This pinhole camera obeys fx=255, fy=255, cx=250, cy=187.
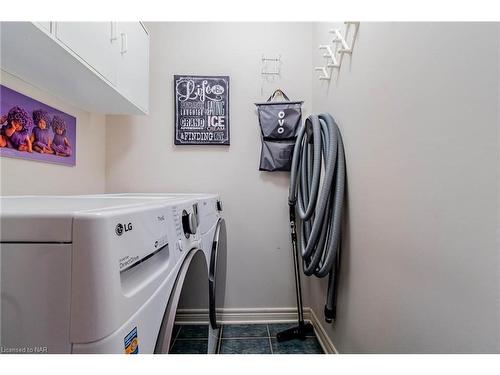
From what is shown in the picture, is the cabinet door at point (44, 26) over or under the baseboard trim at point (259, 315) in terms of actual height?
over

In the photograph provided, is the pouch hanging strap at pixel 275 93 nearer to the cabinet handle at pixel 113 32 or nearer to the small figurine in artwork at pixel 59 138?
the cabinet handle at pixel 113 32

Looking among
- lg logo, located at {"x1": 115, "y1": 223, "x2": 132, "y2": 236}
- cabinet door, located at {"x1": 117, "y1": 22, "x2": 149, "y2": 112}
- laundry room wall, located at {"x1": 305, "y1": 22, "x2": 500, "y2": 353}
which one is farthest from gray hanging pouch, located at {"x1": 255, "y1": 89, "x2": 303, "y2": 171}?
lg logo, located at {"x1": 115, "y1": 223, "x2": 132, "y2": 236}

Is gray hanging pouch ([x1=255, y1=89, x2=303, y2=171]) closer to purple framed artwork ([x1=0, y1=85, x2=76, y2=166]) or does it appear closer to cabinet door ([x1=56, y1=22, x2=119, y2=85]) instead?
cabinet door ([x1=56, y1=22, x2=119, y2=85])

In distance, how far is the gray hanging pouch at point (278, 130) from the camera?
6.38 feet

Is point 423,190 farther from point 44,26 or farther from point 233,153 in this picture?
point 233,153

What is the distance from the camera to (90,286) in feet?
1.12

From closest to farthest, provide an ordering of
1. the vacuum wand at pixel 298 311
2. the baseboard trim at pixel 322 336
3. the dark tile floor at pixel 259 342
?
the baseboard trim at pixel 322 336 → the dark tile floor at pixel 259 342 → the vacuum wand at pixel 298 311

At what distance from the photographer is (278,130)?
1.94 meters

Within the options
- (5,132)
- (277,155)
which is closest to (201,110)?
(277,155)

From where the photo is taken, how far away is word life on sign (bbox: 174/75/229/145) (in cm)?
197

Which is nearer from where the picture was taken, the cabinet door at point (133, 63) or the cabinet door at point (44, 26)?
the cabinet door at point (44, 26)

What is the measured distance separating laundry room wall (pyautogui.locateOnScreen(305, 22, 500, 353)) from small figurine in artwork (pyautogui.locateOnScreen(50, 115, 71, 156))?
1.61 m

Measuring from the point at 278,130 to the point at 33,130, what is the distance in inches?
58.0

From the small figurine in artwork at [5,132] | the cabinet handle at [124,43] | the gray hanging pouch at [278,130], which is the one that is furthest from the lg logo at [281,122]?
the small figurine in artwork at [5,132]
